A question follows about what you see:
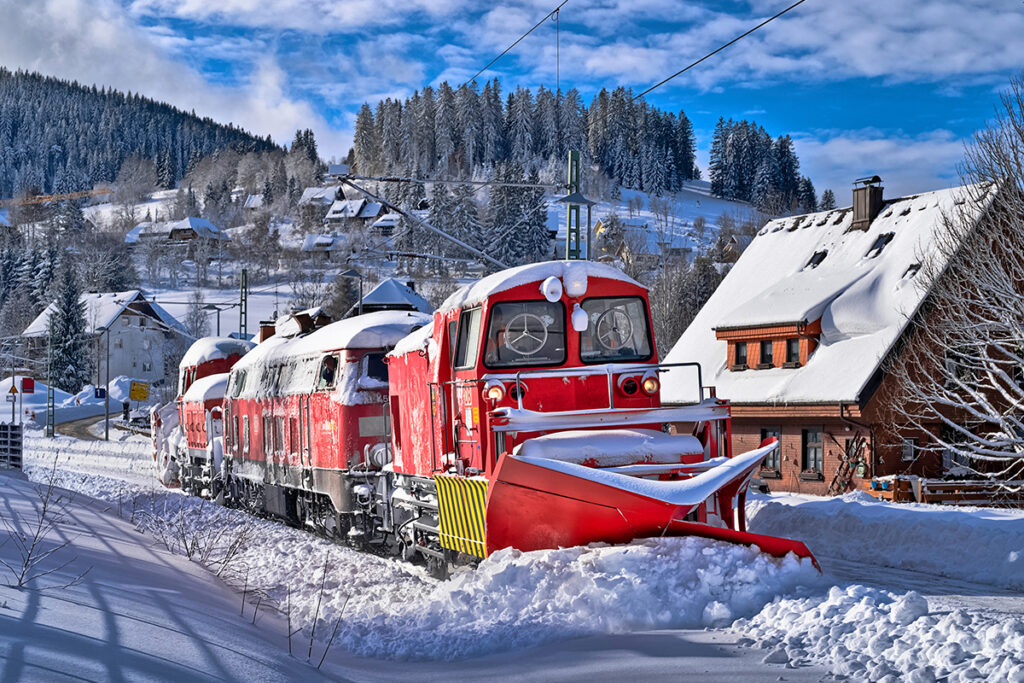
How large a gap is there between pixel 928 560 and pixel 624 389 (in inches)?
221

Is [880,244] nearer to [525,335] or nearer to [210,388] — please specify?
[210,388]

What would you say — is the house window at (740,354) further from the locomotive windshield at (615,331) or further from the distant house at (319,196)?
the distant house at (319,196)

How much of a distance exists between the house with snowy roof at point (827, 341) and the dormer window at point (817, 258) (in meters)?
0.04

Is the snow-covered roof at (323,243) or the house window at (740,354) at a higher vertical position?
the snow-covered roof at (323,243)

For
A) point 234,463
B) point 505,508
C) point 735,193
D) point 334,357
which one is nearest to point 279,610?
point 505,508

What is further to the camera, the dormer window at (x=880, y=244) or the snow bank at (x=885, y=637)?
the dormer window at (x=880, y=244)

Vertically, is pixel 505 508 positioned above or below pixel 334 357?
below

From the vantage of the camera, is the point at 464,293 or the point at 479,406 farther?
the point at 464,293

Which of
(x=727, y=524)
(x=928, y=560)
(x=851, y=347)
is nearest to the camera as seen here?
(x=727, y=524)

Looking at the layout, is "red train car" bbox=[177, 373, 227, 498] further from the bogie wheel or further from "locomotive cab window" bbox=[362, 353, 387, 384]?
the bogie wheel

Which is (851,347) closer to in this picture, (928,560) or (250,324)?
(928,560)

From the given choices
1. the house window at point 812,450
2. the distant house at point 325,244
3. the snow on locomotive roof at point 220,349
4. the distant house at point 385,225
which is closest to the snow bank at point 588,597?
the snow on locomotive roof at point 220,349

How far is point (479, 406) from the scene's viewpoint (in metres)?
10.3

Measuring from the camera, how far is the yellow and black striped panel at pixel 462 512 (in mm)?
9570
